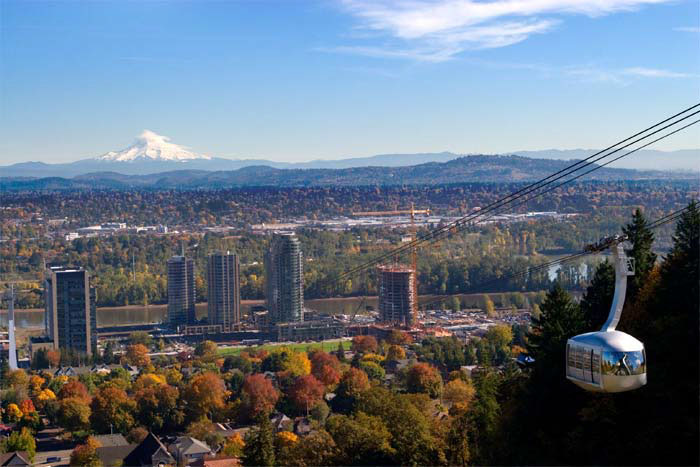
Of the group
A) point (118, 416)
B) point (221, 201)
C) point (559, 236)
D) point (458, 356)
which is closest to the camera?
point (118, 416)

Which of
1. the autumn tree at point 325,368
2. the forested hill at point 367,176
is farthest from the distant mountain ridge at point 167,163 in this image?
the autumn tree at point 325,368

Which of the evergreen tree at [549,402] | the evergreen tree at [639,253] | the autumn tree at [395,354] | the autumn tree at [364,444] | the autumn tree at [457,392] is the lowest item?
the autumn tree at [395,354]

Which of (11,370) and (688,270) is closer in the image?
(688,270)

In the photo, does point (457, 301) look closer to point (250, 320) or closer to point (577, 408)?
point (250, 320)

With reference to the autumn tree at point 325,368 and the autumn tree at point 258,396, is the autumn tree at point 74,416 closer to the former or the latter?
the autumn tree at point 258,396

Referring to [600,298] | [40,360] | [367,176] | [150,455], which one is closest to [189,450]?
[150,455]

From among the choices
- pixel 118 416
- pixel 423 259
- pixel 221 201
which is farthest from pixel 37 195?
pixel 118 416

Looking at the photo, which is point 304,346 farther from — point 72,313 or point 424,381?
point 424,381

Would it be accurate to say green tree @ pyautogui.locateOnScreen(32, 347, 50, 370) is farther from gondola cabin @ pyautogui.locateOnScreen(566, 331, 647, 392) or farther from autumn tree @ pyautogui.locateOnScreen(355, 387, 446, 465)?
gondola cabin @ pyautogui.locateOnScreen(566, 331, 647, 392)
